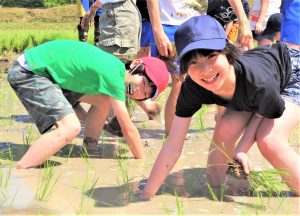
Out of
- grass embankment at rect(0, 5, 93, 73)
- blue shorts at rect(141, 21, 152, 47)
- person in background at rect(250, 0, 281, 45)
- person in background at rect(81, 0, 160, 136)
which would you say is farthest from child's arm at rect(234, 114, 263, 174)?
A: grass embankment at rect(0, 5, 93, 73)

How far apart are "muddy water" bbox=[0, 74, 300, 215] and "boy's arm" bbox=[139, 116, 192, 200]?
2.4 inches

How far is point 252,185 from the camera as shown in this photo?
8.41 feet

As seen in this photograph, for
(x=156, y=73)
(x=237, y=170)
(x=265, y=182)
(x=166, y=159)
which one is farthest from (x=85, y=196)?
(x=156, y=73)

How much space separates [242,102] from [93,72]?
40.3 inches

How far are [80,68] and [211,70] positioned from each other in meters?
1.14

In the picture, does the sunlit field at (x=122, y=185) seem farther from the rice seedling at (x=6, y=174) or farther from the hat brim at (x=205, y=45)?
the hat brim at (x=205, y=45)

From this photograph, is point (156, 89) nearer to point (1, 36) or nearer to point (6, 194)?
point (6, 194)

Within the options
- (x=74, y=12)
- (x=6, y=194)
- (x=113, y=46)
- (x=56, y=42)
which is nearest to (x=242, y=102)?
(x=6, y=194)

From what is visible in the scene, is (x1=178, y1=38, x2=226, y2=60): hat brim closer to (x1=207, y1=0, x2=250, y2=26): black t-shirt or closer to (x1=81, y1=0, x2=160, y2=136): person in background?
(x1=81, y1=0, x2=160, y2=136): person in background

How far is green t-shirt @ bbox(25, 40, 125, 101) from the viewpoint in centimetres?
331

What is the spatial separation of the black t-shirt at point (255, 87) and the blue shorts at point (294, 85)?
1.2 inches

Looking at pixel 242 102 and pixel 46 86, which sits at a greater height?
pixel 242 102

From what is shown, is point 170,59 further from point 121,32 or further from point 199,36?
point 199,36

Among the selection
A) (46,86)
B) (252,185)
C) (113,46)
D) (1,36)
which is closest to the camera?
(252,185)
